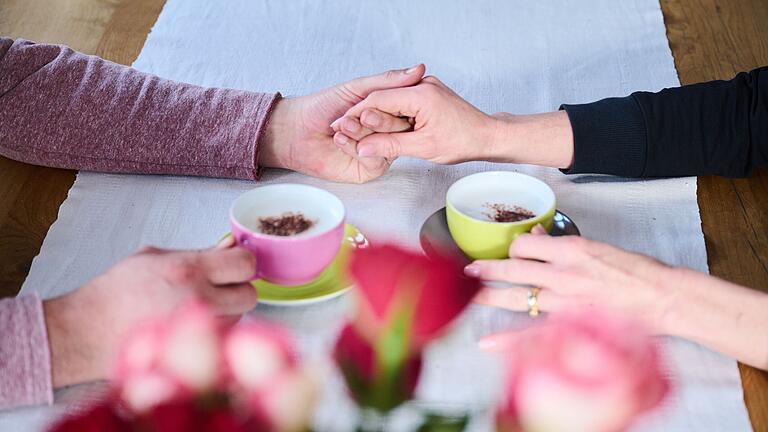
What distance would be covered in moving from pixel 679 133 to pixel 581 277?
337mm

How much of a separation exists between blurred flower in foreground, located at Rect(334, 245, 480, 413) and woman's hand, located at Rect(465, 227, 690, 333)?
0.04 meters

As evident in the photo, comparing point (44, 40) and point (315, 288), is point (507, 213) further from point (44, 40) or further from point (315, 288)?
point (44, 40)

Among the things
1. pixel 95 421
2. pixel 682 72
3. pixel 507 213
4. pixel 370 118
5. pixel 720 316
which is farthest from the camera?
pixel 682 72

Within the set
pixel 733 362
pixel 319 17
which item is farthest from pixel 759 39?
pixel 733 362

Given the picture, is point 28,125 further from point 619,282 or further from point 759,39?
point 759,39

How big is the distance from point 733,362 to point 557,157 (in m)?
0.35

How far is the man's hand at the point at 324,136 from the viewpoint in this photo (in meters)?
1.09

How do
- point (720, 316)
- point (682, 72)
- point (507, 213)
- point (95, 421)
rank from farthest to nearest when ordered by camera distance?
point (682, 72)
point (507, 213)
point (720, 316)
point (95, 421)

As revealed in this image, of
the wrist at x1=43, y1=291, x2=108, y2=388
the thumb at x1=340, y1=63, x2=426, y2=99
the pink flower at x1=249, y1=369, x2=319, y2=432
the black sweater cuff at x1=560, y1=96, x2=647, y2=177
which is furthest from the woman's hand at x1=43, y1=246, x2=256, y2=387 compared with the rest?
the black sweater cuff at x1=560, y1=96, x2=647, y2=177

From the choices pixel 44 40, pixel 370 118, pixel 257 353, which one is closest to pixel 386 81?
pixel 370 118

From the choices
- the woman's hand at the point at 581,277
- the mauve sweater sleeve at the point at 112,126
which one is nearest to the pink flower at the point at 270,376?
the woman's hand at the point at 581,277

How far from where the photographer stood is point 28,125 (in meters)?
1.10

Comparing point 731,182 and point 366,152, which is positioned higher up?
point 366,152

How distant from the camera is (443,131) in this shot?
1076 mm
